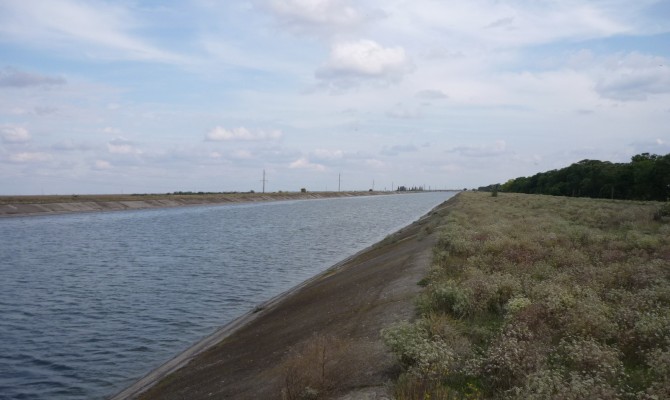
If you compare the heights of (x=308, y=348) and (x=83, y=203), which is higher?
(x=83, y=203)

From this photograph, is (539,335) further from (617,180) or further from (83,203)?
(83,203)

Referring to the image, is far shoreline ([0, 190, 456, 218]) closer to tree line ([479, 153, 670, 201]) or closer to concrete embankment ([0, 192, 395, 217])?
concrete embankment ([0, 192, 395, 217])

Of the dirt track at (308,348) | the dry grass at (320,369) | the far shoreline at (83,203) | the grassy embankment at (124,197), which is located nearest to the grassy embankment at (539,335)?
the dirt track at (308,348)

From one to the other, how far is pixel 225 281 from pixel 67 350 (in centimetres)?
1023

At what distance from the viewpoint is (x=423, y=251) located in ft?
66.7

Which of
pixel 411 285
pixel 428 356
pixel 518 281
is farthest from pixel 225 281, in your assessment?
pixel 428 356

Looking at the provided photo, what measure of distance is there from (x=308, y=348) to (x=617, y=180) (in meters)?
81.4

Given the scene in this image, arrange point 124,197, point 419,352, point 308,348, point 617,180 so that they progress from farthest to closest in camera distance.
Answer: point 124,197 → point 617,180 → point 308,348 → point 419,352

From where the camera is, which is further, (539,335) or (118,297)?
(118,297)

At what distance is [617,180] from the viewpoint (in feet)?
250

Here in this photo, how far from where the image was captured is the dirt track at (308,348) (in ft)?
25.3

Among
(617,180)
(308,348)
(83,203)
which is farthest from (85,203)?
(308,348)

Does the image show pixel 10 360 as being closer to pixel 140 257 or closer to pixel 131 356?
pixel 131 356

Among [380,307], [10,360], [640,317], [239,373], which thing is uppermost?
[640,317]
